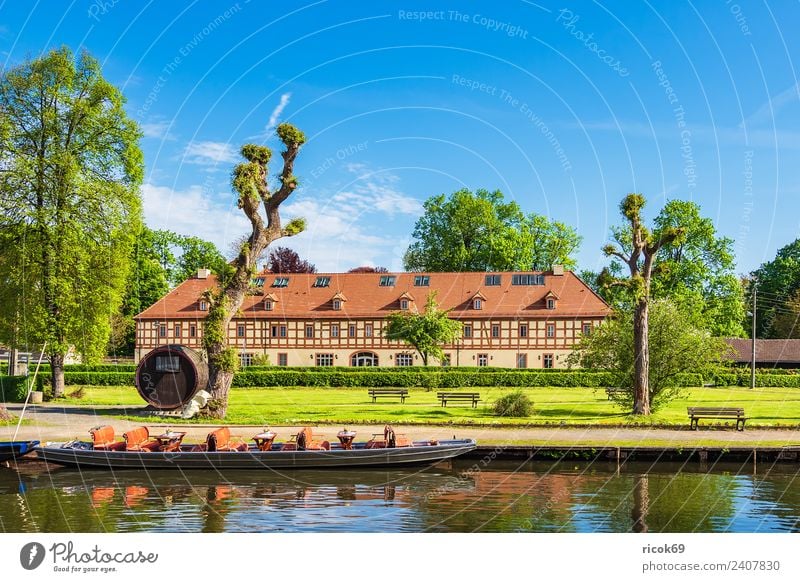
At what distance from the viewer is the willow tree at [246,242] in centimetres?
3369

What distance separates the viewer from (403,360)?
72.5m

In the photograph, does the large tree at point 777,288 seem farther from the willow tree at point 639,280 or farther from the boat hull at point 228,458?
the boat hull at point 228,458

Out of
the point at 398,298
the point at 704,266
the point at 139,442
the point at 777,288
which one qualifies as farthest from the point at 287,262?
the point at 139,442

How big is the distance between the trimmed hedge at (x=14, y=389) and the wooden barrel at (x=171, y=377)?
9.13 m

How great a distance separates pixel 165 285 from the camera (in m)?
84.9

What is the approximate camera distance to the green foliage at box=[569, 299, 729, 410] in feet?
120

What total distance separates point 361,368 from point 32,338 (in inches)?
931

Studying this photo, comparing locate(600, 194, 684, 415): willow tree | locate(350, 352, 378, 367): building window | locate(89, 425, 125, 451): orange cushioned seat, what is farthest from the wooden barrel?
locate(350, 352, 378, 367): building window

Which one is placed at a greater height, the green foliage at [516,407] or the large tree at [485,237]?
the large tree at [485,237]

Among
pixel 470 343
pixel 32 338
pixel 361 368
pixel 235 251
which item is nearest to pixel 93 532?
pixel 235 251

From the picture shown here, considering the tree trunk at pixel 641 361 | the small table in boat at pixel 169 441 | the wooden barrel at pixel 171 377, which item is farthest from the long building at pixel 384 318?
the small table in boat at pixel 169 441

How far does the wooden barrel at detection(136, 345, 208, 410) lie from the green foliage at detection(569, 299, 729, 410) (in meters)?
18.5

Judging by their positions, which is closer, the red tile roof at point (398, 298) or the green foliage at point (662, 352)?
the green foliage at point (662, 352)
